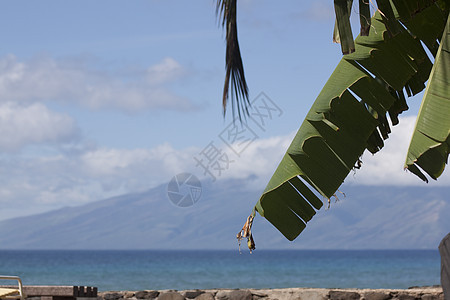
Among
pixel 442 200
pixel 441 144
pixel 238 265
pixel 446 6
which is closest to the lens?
pixel 441 144

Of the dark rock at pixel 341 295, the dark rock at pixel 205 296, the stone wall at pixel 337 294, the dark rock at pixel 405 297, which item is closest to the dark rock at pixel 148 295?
the dark rock at pixel 205 296

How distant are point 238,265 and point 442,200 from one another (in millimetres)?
140340

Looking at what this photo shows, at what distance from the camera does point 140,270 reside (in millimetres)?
45156

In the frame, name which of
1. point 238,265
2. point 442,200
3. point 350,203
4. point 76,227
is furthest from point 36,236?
point 238,265

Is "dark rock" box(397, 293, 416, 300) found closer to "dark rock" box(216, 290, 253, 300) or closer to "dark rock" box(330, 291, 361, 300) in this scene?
"dark rock" box(330, 291, 361, 300)

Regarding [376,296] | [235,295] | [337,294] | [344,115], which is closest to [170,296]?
[235,295]

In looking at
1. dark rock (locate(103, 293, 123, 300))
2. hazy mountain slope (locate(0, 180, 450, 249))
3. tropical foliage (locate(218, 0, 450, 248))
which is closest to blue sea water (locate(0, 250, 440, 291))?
dark rock (locate(103, 293, 123, 300))

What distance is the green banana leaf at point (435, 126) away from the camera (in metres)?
3.17

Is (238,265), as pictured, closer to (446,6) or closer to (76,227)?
(446,6)

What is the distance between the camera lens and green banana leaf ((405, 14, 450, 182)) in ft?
10.4

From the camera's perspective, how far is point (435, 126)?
10.4ft

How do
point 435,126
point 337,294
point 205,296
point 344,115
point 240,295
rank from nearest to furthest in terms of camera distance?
point 435,126, point 344,115, point 337,294, point 240,295, point 205,296

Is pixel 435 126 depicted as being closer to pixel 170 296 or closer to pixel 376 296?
pixel 376 296

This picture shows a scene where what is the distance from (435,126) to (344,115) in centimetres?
92
